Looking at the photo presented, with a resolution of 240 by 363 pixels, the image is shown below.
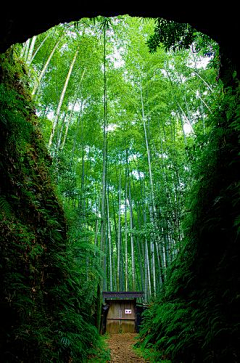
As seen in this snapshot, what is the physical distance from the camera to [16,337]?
5.61 ft

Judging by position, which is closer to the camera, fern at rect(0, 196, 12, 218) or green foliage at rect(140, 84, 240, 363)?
green foliage at rect(140, 84, 240, 363)

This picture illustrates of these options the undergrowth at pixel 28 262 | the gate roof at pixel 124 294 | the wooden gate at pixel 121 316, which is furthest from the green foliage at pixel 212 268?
the wooden gate at pixel 121 316

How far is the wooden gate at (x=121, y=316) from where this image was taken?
842 cm

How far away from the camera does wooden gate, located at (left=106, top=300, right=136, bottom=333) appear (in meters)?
8.42

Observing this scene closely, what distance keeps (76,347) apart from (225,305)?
1676mm

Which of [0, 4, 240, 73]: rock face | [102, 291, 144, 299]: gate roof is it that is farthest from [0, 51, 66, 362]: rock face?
[102, 291, 144, 299]: gate roof

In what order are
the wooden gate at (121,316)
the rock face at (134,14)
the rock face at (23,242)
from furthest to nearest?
the wooden gate at (121,316), the rock face at (134,14), the rock face at (23,242)

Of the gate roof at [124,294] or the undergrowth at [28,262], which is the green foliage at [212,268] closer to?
the undergrowth at [28,262]

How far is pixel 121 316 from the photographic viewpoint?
859cm

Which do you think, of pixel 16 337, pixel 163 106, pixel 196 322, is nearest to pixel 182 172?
pixel 163 106

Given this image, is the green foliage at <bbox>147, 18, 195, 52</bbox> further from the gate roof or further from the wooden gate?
the wooden gate

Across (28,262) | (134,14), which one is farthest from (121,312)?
(134,14)

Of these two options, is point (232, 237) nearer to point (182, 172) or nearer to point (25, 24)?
point (25, 24)

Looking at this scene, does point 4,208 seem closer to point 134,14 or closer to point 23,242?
point 23,242
